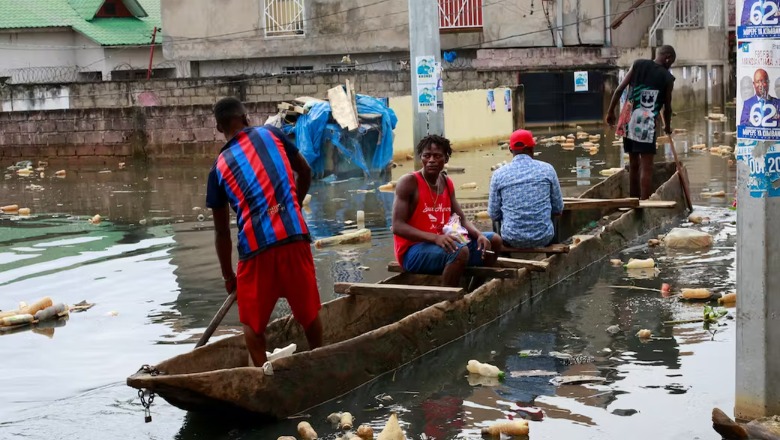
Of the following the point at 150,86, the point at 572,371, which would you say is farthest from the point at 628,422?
the point at 150,86

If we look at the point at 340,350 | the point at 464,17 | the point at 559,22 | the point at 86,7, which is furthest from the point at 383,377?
the point at 86,7

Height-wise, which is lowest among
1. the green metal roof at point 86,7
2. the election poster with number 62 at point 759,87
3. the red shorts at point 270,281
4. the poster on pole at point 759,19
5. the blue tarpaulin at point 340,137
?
the red shorts at point 270,281

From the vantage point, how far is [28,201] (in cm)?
1705

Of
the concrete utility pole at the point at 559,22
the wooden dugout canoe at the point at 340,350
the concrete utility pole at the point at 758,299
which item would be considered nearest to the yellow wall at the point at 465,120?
the concrete utility pole at the point at 559,22

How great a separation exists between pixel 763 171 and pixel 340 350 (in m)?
2.60

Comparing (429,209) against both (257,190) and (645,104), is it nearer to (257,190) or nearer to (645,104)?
(257,190)

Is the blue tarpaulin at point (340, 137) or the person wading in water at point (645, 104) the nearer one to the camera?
the person wading in water at point (645, 104)

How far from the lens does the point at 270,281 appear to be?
633 cm

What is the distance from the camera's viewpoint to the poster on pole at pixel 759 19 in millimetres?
5297

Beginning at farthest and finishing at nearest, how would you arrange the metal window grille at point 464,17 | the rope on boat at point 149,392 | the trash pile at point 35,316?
1. the metal window grille at point 464,17
2. the trash pile at point 35,316
3. the rope on boat at point 149,392

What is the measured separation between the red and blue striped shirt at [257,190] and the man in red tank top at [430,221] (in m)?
1.67

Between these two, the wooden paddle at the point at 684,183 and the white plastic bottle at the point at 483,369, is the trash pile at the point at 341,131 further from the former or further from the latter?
the white plastic bottle at the point at 483,369

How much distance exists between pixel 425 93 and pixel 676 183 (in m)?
4.30

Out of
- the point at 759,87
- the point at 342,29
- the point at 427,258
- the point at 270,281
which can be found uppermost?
the point at 342,29
